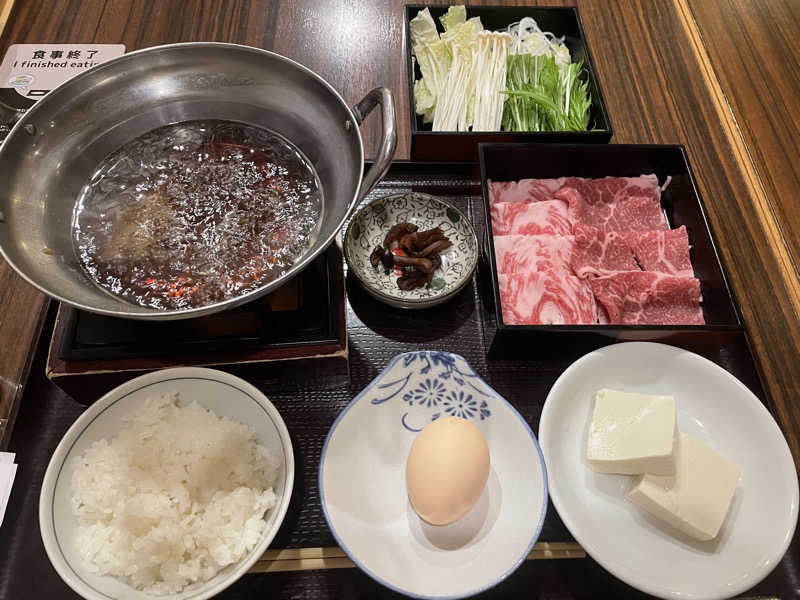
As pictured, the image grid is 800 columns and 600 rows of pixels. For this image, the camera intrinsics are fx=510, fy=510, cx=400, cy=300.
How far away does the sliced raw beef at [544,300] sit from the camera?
1.96 meters

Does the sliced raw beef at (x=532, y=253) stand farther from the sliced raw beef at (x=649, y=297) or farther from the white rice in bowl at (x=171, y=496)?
the white rice in bowl at (x=171, y=496)

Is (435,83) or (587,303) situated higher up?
(435,83)

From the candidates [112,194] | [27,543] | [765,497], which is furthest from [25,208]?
→ [765,497]

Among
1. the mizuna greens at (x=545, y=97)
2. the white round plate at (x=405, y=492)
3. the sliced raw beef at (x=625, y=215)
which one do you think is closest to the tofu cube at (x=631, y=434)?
the white round plate at (x=405, y=492)

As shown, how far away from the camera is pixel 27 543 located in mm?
1561

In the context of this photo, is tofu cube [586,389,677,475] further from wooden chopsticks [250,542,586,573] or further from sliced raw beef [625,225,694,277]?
sliced raw beef [625,225,694,277]

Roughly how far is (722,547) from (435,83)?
2.27m

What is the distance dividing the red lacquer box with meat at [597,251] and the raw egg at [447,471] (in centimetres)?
41

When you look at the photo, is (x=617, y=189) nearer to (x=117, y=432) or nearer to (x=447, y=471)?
(x=447, y=471)

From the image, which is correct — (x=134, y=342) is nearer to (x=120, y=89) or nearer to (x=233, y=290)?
(x=233, y=290)

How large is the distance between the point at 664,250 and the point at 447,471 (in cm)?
136

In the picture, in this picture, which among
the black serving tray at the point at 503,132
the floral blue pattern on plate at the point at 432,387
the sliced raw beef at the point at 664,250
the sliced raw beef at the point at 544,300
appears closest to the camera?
the floral blue pattern on plate at the point at 432,387

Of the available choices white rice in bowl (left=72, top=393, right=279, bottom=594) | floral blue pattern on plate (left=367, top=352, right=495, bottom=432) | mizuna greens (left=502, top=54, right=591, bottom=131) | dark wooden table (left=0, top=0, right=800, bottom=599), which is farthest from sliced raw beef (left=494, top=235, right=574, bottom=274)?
white rice in bowl (left=72, top=393, right=279, bottom=594)

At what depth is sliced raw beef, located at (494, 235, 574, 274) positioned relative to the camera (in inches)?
80.0
